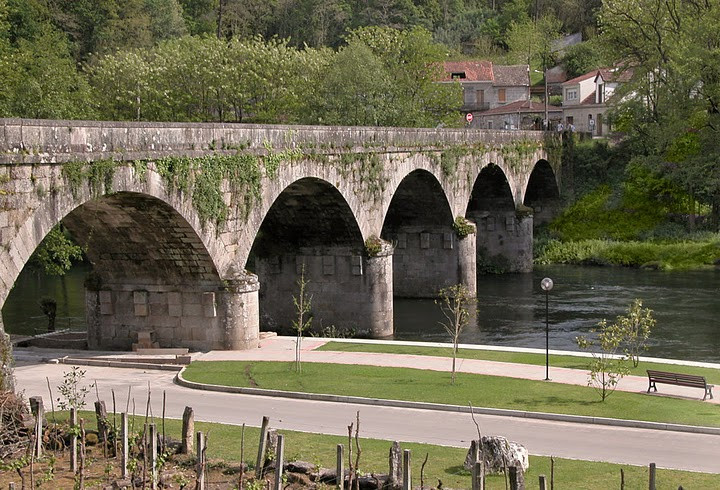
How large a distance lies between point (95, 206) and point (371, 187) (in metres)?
17.1

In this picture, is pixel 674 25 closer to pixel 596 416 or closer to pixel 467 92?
pixel 467 92

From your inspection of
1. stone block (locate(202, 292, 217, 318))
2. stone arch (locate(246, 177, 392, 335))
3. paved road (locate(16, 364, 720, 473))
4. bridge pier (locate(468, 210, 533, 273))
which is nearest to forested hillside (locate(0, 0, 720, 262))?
bridge pier (locate(468, 210, 533, 273))

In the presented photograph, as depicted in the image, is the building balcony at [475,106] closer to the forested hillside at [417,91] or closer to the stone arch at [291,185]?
the forested hillside at [417,91]

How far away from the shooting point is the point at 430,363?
35.1 m

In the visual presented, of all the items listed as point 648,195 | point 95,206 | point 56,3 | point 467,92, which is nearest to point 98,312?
point 95,206

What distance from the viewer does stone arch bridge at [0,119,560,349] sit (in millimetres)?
28047

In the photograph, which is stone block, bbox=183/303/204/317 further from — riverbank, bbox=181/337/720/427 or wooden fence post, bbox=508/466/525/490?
wooden fence post, bbox=508/466/525/490

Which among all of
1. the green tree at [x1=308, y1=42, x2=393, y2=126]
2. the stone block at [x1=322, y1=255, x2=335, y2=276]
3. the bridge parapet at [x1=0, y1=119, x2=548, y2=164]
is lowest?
the stone block at [x1=322, y1=255, x2=335, y2=276]

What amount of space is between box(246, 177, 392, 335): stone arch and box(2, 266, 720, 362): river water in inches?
98.0

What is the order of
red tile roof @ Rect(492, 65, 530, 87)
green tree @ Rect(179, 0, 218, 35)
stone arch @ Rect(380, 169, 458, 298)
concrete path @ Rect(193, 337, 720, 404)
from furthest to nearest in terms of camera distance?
green tree @ Rect(179, 0, 218, 35)
red tile roof @ Rect(492, 65, 530, 87)
stone arch @ Rect(380, 169, 458, 298)
concrete path @ Rect(193, 337, 720, 404)

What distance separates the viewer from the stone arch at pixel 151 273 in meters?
34.4

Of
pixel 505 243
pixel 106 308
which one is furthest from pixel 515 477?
pixel 505 243

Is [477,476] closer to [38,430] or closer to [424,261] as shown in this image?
[38,430]

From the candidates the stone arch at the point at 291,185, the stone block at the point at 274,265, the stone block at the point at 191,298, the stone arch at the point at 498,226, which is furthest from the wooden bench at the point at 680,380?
the stone arch at the point at 498,226
